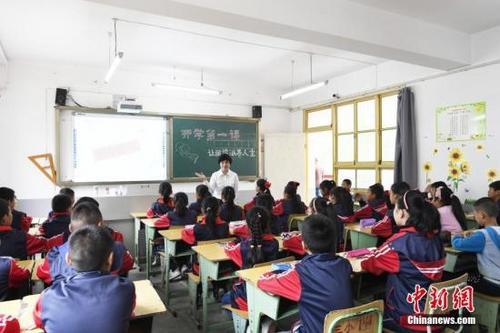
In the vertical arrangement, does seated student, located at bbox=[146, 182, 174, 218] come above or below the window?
below

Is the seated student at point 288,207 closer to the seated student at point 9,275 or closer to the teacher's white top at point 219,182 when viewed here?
the teacher's white top at point 219,182

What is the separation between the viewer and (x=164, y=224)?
4.08m

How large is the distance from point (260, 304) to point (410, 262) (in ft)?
2.90

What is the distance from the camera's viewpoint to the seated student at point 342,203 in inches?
175

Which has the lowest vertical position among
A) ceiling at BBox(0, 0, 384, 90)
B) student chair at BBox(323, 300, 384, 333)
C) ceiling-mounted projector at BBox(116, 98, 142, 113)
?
student chair at BBox(323, 300, 384, 333)

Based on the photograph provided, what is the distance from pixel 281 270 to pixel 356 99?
4834 millimetres

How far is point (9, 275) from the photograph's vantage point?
80.3 inches

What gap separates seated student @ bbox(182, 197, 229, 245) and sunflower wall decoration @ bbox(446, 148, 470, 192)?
3.31 meters

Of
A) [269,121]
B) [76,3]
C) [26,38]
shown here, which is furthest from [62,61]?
[269,121]

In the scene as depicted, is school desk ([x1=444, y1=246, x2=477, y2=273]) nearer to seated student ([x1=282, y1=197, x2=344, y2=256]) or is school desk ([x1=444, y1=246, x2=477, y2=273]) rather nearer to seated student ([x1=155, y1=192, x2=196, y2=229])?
seated student ([x1=282, y1=197, x2=344, y2=256])

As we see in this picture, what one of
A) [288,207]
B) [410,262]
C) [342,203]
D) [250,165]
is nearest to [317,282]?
[410,262]

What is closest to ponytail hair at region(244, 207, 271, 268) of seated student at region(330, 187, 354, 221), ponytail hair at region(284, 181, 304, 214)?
seated student at region(330, 187, 354, 221)

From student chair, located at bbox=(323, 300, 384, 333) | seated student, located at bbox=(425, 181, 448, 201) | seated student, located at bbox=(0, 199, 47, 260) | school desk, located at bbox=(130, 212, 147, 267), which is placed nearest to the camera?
student chair, located at bbox=(323, 300, 384, 333)

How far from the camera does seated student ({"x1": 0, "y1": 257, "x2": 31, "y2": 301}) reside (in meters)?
2.02
